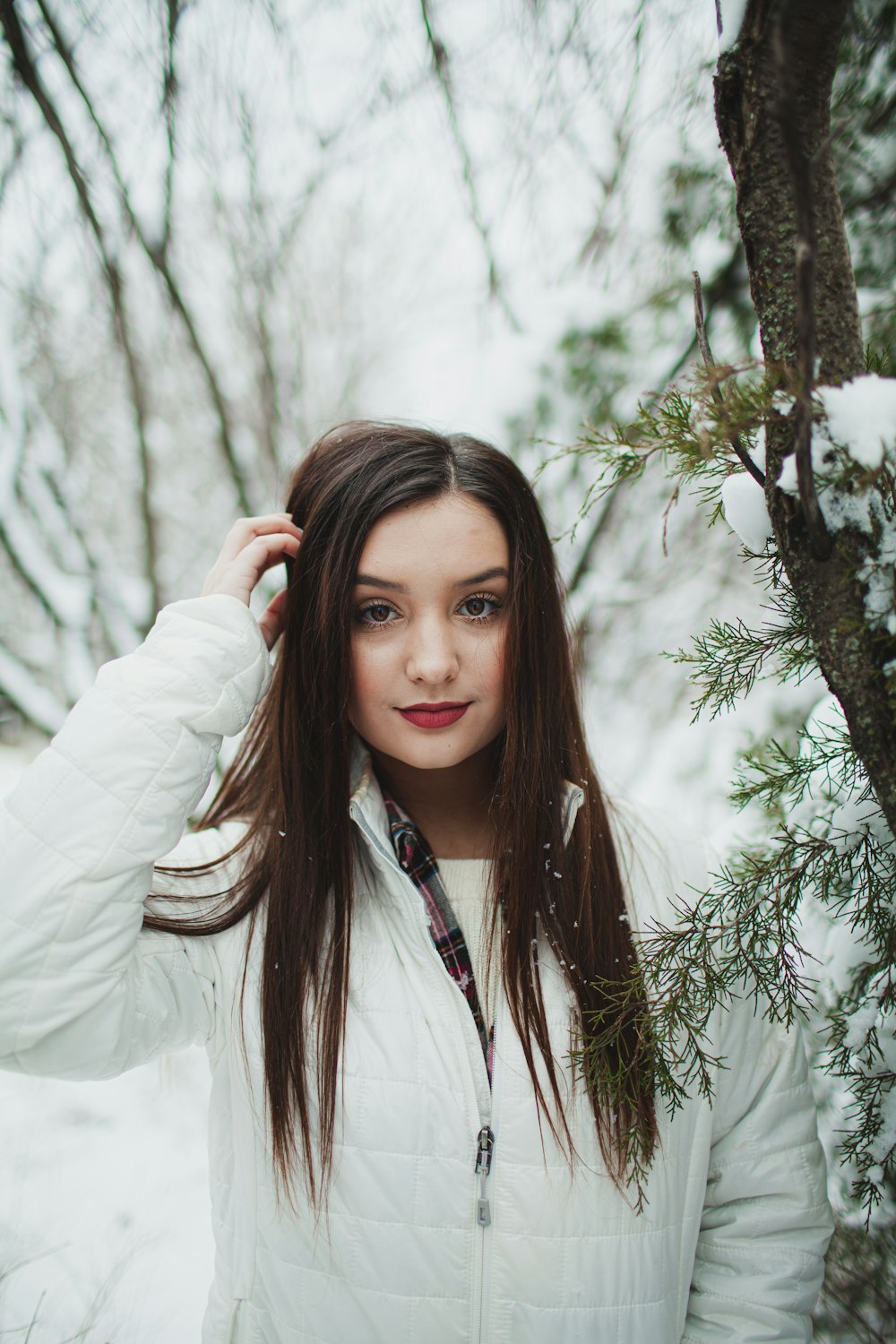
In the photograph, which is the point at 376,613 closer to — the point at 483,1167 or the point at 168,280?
the point at 483,1167

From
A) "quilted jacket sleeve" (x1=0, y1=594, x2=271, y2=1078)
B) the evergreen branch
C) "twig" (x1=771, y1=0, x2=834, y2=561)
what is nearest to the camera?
"twig" (x1=771, y1=0, x2=834, y2=561)

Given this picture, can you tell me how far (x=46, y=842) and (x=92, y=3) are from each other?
2.53 meters

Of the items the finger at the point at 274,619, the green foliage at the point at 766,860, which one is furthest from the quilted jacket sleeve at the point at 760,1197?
the finger at the point at 274,619

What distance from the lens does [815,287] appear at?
30.0 inches

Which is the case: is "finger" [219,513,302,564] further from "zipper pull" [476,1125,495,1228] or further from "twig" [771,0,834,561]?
"zipper pull" [476,1125,495,1228]

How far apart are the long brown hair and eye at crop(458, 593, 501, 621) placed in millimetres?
34

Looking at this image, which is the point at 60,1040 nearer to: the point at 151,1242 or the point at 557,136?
the point at 151,1242

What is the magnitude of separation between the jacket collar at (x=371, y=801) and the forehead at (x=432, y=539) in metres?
0.36

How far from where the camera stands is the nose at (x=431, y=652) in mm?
1212

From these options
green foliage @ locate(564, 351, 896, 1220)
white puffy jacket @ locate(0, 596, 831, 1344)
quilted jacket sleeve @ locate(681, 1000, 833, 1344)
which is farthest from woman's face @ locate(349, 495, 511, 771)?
quilted jacket sleeve @ locate(681, 1000, 833, 1344)

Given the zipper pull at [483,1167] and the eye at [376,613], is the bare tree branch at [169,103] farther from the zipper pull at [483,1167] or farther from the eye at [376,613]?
the zipper pull at [483,1167]

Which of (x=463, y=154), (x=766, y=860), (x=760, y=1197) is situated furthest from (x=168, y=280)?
(x=760, y=1197)

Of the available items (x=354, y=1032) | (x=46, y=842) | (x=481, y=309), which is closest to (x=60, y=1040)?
(x=46, y=842)

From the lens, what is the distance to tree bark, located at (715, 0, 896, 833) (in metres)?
0.71
